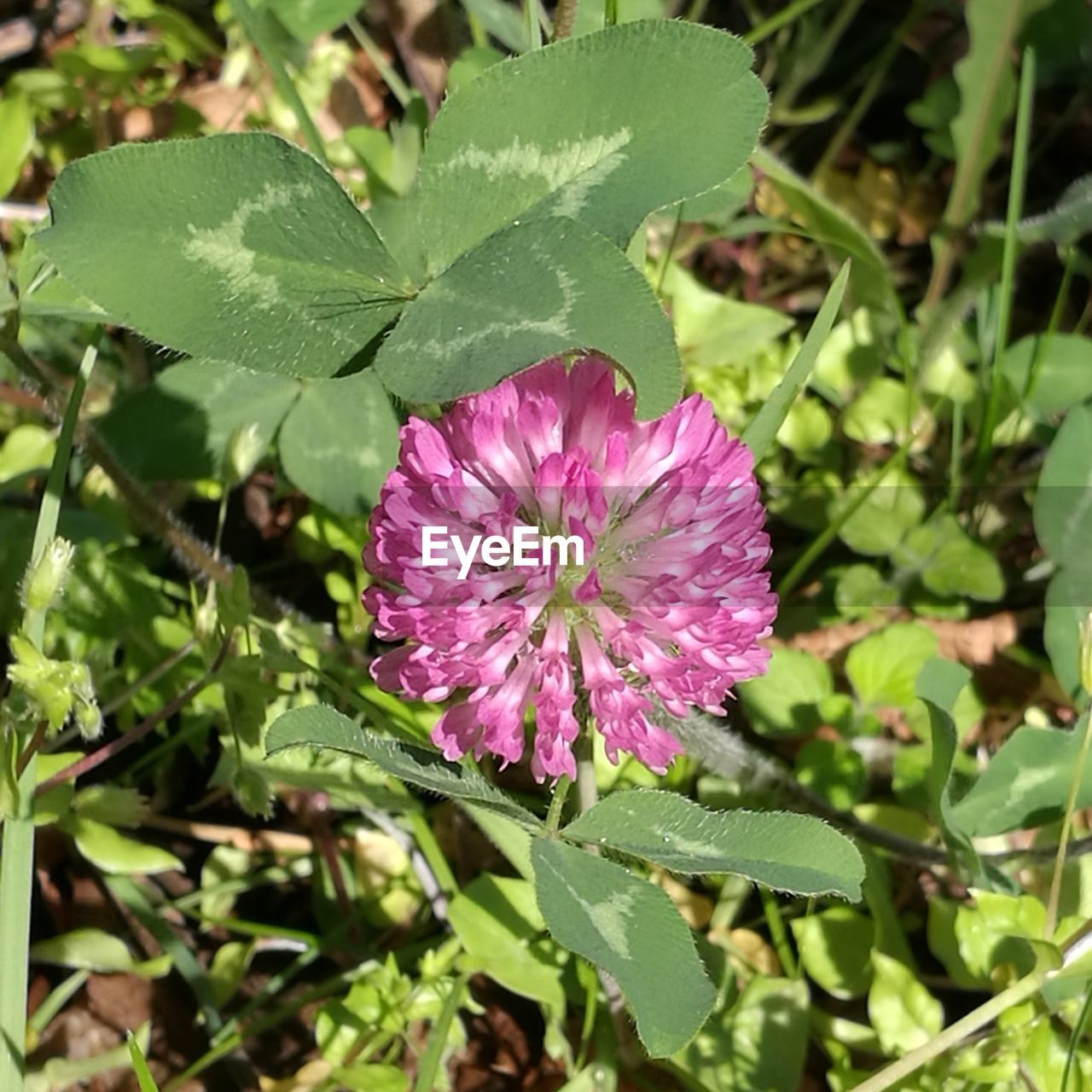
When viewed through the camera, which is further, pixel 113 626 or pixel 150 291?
pixel 113 626

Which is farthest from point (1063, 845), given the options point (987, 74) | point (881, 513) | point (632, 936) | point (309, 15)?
point (309, 15)

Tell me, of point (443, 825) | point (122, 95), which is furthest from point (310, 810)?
point (122, 95)

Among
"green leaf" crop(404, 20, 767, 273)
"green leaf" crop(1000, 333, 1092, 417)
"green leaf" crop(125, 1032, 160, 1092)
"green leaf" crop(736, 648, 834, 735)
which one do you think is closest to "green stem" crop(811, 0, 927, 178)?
"green leaf" crop(1000, 333, 1092, 417)

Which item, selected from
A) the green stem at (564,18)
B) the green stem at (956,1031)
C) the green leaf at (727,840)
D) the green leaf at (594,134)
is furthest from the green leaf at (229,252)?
the green stem at (956,1031)

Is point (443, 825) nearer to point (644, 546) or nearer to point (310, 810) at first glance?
point (310, 810)

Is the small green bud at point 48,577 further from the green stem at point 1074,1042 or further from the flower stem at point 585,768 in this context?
the green stem at point 1074,1042
